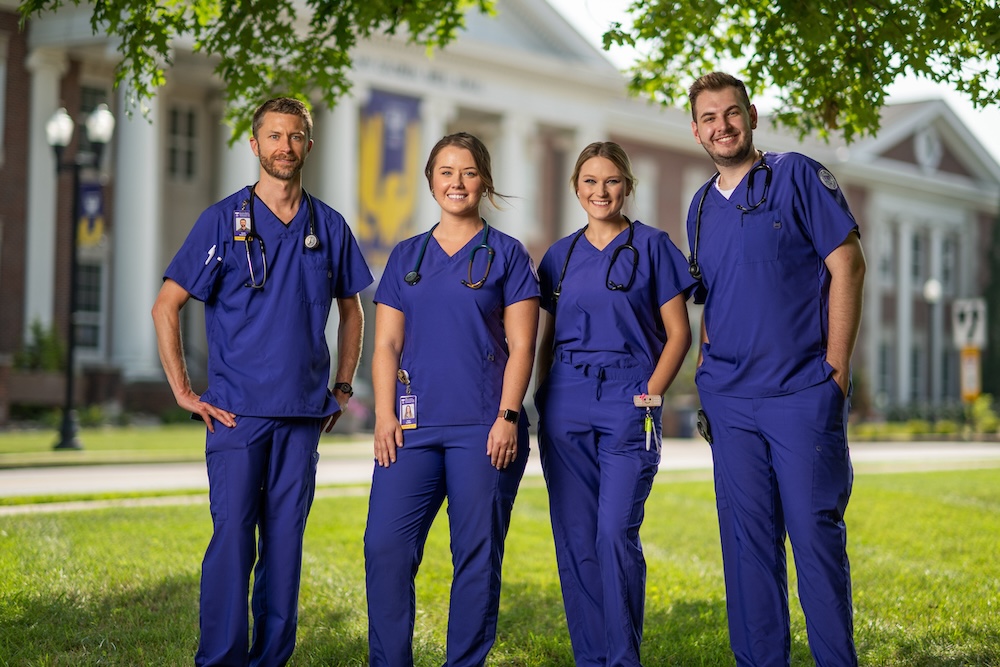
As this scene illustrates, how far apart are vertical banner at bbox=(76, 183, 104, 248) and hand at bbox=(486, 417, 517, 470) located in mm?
16654

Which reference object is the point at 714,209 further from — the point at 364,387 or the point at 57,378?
the point at 364,387

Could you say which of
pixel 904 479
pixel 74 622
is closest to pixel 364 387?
pixel 904 479

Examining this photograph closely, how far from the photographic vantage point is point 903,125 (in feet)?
148

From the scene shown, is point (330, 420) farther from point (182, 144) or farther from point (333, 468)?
point (182, 144)

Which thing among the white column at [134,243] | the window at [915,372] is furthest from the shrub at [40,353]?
the window at [915,372]

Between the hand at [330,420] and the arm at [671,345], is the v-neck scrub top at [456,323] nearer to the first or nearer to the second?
the hand at [330,420]

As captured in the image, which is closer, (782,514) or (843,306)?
(843,306)

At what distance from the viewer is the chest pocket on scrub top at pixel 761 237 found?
455 centimetres

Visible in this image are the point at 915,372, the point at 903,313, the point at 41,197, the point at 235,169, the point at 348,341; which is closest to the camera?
the point at 348,341

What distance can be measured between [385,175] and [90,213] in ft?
31.7

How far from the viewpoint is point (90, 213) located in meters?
20.2

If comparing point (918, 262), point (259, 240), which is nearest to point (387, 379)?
point (259, 240)

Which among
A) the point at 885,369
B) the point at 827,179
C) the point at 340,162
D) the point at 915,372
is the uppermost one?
the point at 340,162

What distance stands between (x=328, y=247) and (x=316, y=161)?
2612cm
